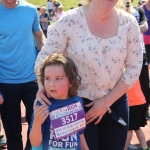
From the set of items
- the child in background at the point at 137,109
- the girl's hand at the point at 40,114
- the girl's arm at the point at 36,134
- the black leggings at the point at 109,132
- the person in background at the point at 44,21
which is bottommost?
the person in background at the point at 44,21

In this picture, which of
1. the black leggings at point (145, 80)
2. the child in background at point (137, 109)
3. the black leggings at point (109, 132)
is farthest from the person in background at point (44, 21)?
the black leggings at point (109, 132)

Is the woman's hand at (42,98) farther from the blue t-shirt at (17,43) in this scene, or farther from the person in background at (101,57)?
the blue t-shirt at (17,43)

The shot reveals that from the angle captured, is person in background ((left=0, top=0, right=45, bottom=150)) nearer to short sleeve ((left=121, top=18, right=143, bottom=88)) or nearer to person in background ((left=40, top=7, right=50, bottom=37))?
short sleeve ((left=121, top=18, right=143, bottom=88))

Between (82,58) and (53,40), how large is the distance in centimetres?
23

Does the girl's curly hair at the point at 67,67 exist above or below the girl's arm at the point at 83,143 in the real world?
above

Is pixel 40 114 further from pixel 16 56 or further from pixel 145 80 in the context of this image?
pixel 145 80

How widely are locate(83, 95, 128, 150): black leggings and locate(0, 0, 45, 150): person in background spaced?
1.35m

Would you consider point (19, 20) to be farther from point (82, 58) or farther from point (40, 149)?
point (40, 149)

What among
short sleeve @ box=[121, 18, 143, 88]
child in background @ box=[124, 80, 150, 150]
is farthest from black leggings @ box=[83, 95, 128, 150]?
child in background @ box=[124, 80, 150, 150]

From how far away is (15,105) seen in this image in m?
3.98

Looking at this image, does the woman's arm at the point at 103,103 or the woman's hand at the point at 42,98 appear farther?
the woman's arm at the point at 103,103

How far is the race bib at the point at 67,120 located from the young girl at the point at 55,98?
0.02 metres

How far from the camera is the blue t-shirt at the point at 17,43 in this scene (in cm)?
375

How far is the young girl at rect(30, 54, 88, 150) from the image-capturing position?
238 centimetres
